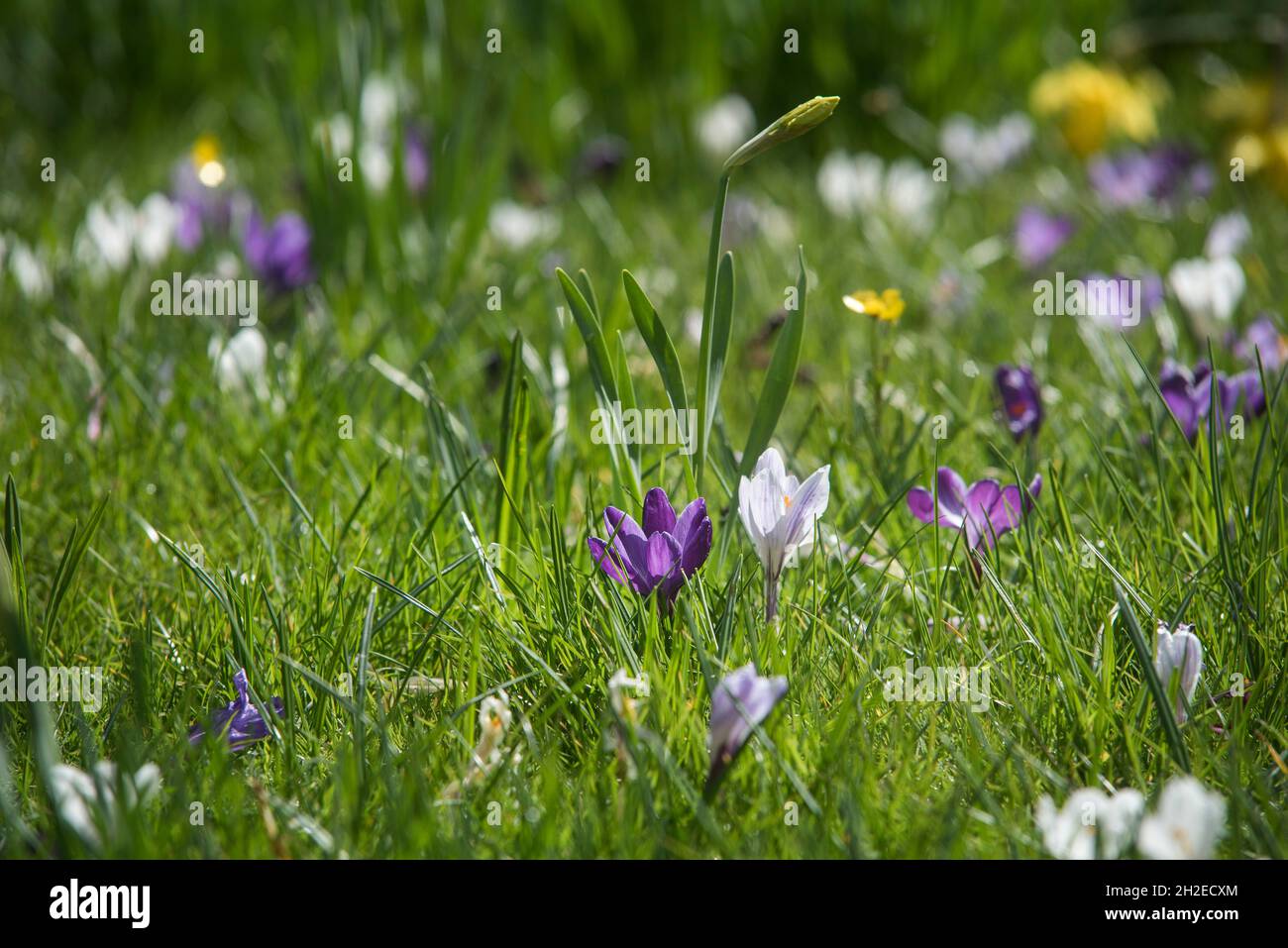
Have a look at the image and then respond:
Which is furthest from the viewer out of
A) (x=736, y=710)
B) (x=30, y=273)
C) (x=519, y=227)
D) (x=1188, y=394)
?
(x=519, y=227)

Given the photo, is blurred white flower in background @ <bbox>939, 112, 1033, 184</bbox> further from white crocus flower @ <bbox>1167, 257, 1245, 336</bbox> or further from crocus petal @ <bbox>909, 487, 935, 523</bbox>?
crocus petal @ <bbox>909, 487, 935, 523</bbox>

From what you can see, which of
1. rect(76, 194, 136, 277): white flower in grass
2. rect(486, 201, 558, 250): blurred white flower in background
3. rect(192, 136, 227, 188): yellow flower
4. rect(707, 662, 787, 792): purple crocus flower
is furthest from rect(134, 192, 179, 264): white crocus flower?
rect(707, 662, 787, 792): purple crocus flower

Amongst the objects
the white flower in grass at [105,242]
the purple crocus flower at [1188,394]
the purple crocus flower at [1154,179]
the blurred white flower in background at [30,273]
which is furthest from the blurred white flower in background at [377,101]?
the purple crocus flower at [1154,179]

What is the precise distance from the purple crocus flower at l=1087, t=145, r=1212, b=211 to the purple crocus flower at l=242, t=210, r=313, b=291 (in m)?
2.37

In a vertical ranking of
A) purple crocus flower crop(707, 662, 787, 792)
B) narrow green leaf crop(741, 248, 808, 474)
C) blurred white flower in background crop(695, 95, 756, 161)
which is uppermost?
blurred white flower in background crop(695, 95, 756, 161)

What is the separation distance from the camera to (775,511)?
1393 mm

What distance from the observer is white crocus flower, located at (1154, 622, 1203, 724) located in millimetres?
1251

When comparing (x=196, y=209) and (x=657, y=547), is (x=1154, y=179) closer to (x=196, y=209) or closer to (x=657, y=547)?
(x=196, y=209)

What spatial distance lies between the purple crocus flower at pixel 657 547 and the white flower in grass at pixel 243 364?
1.01m

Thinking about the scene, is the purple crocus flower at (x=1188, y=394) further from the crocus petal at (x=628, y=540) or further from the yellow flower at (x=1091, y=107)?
the yellow flower at (x=1091, y=107)

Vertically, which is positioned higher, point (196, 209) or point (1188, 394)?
point (196, 209)

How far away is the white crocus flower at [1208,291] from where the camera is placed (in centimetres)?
227

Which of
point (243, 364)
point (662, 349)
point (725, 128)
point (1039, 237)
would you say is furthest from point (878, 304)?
point (725, 128)

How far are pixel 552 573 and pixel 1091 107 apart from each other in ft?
11.0
